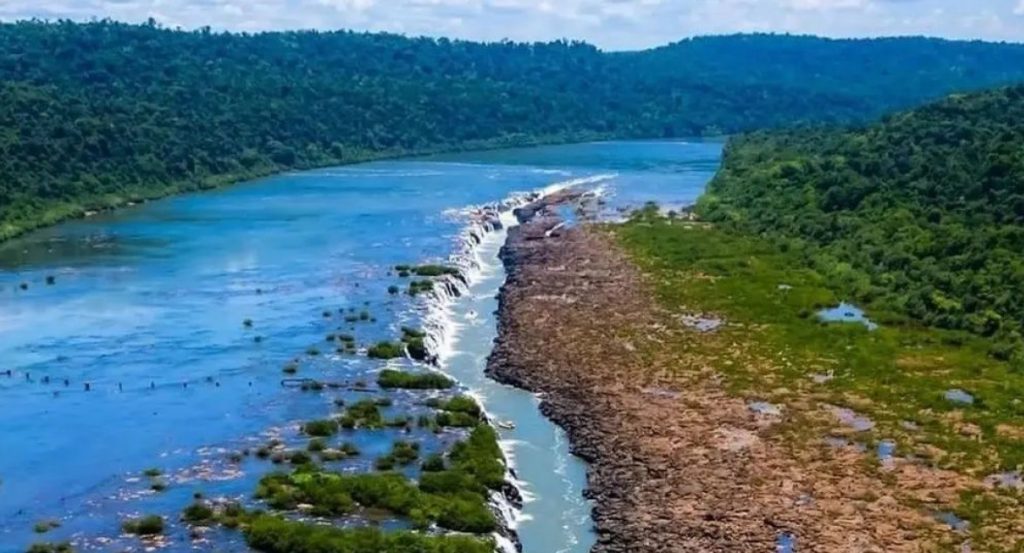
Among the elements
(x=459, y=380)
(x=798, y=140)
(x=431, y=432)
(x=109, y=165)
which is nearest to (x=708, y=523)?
(x=431, y=432)

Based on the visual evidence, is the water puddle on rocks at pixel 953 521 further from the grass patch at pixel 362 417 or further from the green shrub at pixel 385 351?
the green shrub at pixel 385 351

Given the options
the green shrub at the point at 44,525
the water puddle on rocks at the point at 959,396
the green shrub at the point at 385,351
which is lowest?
the green shrub at the point at 44,525

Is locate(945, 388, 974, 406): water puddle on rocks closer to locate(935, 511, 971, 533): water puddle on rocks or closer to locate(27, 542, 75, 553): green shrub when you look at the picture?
locate(935, 511, 971, 533): water puddle on rocks

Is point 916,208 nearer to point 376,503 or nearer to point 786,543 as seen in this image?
point 786,543

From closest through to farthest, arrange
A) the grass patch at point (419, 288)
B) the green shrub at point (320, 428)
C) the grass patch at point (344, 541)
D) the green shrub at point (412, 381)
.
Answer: the grass patch at point (344, 541) → the green shrub at point (320, 428) → the green shrub at point (412, 381) → the grass patch at point (419, 288)

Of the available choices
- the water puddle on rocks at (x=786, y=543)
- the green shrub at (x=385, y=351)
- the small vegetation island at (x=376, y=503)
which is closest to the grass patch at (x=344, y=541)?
the small vegetation island at (x=376, y=503)

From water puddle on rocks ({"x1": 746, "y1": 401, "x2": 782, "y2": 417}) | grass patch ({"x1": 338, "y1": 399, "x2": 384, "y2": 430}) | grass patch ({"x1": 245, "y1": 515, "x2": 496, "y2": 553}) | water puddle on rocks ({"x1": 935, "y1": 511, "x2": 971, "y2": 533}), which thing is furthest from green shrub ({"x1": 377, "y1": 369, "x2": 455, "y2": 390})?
water puddle on rocks ({"x1": 935, "y1": 511, "x2": 971, "y2": 533})
